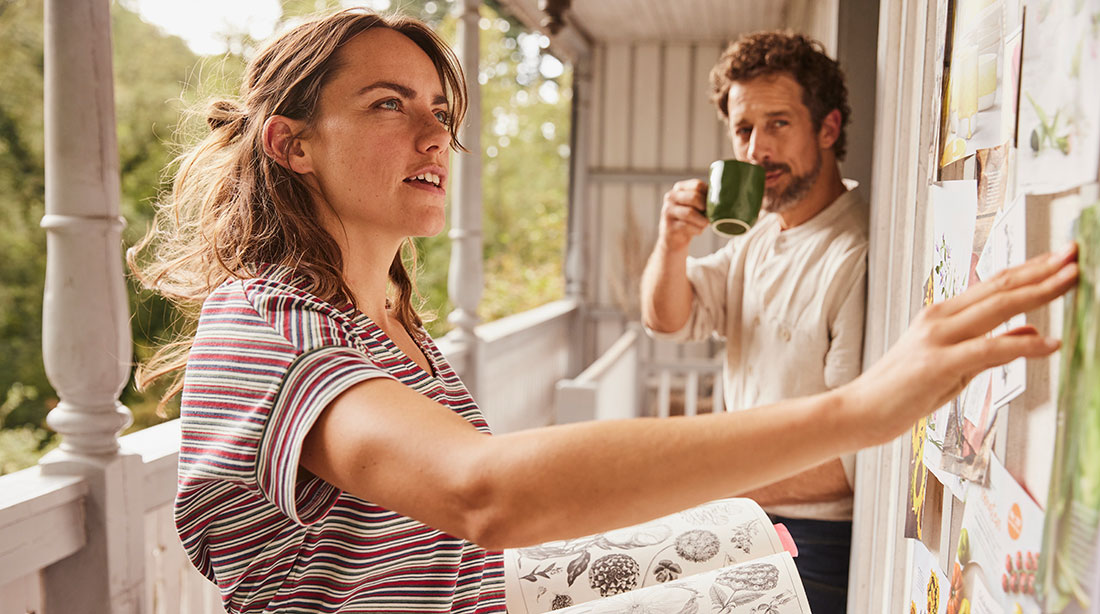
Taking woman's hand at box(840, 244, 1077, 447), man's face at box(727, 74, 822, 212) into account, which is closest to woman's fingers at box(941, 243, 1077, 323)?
woman's hand at box(840, 244, 1077, 447)

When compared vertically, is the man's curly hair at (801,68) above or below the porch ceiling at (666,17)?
below

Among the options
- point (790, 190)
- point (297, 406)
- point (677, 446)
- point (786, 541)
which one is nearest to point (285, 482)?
point (297, 406)

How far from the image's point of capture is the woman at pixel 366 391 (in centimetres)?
69

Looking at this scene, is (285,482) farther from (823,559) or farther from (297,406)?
(823,559)

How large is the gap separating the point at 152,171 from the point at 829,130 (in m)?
12.7

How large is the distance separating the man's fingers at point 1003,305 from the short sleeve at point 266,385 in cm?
54

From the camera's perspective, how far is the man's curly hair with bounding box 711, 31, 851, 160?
1.79 meters

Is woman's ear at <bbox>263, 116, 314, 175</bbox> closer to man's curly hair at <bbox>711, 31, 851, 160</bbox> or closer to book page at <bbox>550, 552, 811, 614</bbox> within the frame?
book page at <bbox>550, 552, 811, 614</bbox>

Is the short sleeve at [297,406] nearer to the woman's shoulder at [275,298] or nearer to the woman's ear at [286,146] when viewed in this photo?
the woman's shoulder at [275,298]

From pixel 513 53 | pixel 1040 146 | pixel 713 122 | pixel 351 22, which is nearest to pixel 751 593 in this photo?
pixel 1040 146

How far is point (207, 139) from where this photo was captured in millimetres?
1318

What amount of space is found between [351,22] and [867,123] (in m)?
1.25

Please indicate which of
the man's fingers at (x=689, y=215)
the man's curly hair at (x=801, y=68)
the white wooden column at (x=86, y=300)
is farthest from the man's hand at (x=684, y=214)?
the white wooden column at (x=86, y=300)

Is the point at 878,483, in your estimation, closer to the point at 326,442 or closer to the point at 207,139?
the point at 326,442
